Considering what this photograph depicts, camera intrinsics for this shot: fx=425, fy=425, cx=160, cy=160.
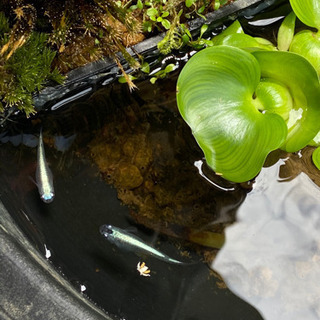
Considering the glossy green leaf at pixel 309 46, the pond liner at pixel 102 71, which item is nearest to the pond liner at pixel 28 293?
the pond liner at pixel 102 71

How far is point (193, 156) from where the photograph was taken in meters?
1.65

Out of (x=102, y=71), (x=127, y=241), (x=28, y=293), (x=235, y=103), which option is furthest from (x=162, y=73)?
(x=28, y=293)

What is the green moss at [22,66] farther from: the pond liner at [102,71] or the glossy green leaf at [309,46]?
the glossy green leaf at [309,46]

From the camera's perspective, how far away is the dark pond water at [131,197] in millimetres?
1516

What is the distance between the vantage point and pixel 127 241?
1537 millimetres

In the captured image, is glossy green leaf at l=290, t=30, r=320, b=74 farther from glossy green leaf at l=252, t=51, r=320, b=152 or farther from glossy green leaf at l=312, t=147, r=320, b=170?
glossy green leaf at l=312, t=147, r=320, b=170

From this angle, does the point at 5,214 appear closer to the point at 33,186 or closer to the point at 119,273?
the point at 33,186

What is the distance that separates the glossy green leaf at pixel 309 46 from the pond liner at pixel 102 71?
0.73 ft

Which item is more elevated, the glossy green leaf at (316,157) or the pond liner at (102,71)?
the pond liner at (102,71)

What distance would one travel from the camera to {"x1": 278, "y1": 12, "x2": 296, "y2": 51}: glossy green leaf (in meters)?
1.57

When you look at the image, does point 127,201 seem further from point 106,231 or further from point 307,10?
point 307,10

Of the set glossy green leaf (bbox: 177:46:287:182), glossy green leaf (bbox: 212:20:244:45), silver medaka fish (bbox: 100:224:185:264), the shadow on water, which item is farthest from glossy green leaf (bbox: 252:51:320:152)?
silver medaka fish (bbox: 100:224:185:264)

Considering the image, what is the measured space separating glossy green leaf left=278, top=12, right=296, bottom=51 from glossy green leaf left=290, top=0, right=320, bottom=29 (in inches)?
3.3

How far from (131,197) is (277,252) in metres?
0.60
